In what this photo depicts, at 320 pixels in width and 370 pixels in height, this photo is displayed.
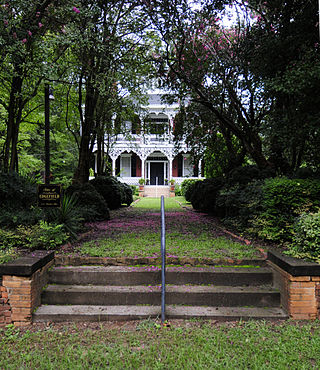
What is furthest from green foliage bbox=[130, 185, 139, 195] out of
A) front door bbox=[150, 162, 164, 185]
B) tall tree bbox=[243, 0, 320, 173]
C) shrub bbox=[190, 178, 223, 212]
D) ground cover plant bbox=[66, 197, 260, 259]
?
tall tree bbox=[243, 0, 320, 173]

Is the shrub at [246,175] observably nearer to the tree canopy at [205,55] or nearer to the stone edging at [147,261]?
the tree canopy at [205,55]

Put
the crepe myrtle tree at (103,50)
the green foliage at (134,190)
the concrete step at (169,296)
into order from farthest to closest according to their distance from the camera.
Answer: the green foliage at (134,190), the crepe myrtle tree at (103,50), the concrete step at (169,296)

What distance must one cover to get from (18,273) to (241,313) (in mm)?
2707

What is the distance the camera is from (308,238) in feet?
12.1

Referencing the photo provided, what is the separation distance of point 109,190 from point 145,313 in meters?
8.10

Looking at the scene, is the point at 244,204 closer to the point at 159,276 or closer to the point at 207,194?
the point at 159,276

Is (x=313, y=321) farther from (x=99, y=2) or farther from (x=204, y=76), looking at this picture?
(x=99, y=2)

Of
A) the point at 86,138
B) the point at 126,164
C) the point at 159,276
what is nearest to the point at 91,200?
the point at 86,138

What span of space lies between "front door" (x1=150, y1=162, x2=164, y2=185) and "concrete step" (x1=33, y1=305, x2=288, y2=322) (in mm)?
25295

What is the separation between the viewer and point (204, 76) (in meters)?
7.80

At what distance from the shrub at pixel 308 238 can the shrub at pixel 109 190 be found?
822 centimetres

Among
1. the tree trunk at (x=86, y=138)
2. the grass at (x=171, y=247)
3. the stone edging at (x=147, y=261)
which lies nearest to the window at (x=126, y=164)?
the tree trunk at (x=86, y=138)

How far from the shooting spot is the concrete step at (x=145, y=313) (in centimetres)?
326

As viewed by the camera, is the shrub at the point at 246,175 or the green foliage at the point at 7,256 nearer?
the green foliage at the point at 7,256
